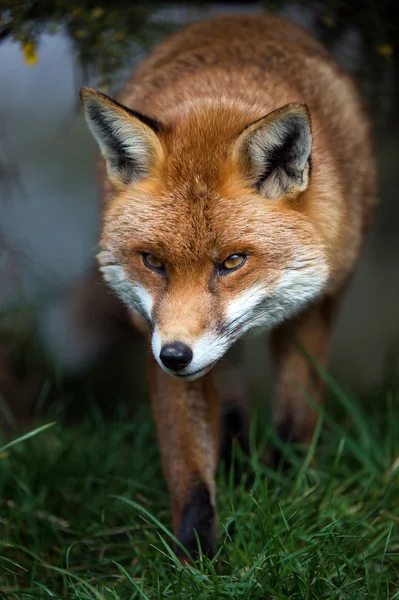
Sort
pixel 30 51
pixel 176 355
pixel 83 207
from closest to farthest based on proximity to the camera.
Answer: pixel 176 355 < pixel 30 51 < pixel 83 207

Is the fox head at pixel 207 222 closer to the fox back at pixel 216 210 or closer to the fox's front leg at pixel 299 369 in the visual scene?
the fox back at pixel 216 210

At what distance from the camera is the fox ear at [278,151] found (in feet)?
8.82

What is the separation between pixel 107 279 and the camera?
3049 millimetres

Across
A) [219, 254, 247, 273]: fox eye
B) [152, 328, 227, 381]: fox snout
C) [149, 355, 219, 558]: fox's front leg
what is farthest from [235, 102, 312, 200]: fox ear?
[149, 355, 219, 558]: fox's front leg

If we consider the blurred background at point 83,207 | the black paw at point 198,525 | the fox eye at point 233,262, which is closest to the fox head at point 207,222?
the fox eye at point 233,262

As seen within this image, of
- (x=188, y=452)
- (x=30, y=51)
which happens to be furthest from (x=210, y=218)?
(x=30, y=51)

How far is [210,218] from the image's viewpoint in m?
2.74

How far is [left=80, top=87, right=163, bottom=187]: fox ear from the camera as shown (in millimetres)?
2799

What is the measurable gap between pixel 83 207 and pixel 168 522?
18.3 feet

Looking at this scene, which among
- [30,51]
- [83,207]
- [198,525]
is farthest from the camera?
[83,207]

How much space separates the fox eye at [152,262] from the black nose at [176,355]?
0.39 meters

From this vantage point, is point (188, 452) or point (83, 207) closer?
point (188, 452)

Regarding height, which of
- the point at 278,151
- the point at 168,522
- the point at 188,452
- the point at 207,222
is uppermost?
the point at 278,151

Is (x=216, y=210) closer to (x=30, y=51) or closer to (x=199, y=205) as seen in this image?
(x=199, y=205)
